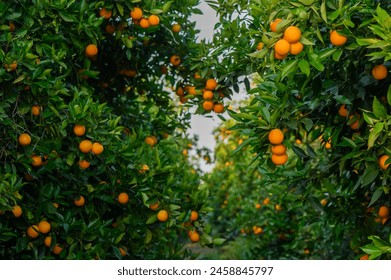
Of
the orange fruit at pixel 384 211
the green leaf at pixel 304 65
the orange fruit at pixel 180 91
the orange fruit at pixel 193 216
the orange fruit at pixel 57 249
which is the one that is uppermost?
the orange fruit at pixel 180 91

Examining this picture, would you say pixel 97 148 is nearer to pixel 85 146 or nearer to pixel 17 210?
pixel 85 146

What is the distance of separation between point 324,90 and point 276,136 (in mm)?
426

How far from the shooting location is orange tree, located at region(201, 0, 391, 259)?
2.37m

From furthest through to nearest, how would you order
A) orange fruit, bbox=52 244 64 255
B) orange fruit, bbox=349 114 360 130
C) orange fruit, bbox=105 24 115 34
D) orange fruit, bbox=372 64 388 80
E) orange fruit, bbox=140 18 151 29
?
orange fruit, bbox=105 24 115 34
orange fruit, bbox=140 18 151 29
orange fruit, bbox=52 244 64 255
orange fruit, bbox=349 114 360 130
orange fruit, bbox=372 64 388 80

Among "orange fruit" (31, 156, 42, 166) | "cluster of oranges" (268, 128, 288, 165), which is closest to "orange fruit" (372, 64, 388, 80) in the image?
"cluster of oranges" (268, 128, 288, 165)

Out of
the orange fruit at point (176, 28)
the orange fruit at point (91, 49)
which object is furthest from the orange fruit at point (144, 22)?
the orange fruit at point (176, 28)

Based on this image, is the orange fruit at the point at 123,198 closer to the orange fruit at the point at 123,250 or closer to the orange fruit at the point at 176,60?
the orange fruit at the point at 123,250

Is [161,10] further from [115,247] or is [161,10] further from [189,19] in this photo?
[115,247]

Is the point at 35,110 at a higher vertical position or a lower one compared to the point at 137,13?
lower

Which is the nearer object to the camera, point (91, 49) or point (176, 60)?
point (91, 49)

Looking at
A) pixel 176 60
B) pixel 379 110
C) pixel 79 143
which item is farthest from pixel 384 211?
pixel 176 60

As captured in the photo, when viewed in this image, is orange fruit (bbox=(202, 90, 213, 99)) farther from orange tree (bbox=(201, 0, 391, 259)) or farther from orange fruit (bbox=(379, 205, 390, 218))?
orange fruit (bbox=(379, 205, 390, 218))

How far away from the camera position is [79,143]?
341 cm

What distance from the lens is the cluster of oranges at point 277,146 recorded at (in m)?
2.77
